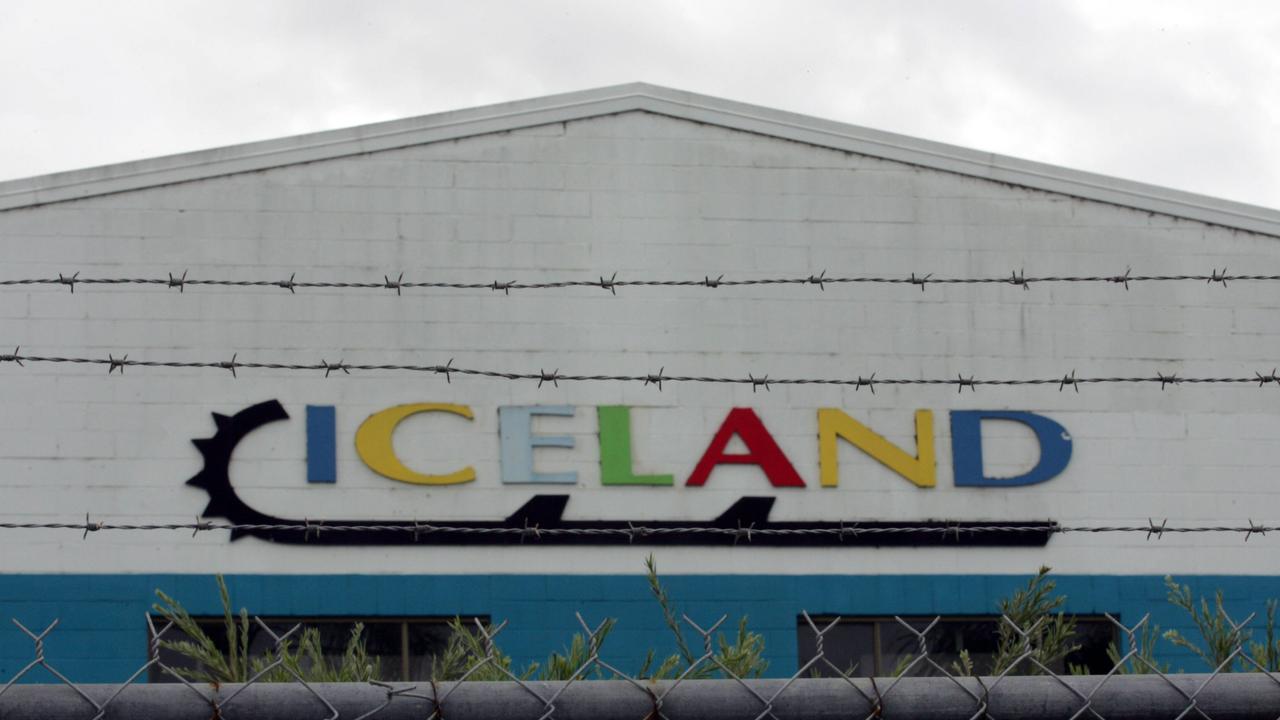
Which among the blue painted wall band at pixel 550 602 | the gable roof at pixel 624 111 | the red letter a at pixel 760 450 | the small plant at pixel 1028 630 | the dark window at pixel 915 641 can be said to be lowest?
the dark window at pixel 915 641

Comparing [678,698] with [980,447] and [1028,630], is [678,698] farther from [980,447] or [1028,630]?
[980,447]

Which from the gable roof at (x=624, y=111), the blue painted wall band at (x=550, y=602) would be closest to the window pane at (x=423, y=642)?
the blue painted wall band at (x=550, y=602)

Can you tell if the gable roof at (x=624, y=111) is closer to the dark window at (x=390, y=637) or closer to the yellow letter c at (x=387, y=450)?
the yellow letter c at (x=387, y=450)

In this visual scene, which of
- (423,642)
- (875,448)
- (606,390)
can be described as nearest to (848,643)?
(875,448)

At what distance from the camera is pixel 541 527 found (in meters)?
14.9

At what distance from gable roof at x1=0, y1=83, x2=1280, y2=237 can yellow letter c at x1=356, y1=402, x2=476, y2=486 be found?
2.49 metres

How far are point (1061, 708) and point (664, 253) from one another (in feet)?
37.1

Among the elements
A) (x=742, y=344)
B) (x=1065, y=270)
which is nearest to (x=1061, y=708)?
(x=742, y=344)

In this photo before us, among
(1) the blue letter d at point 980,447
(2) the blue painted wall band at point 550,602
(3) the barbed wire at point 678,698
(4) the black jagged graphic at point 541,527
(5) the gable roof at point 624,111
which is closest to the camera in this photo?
(3) the barbed wire at point 678,698

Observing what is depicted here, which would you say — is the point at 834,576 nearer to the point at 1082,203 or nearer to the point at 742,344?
the point at 742,344

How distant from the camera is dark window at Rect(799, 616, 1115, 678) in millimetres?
15219

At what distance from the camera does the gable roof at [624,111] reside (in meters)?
15.1

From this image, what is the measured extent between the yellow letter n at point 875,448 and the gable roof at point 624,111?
101 inches

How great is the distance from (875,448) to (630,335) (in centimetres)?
253
